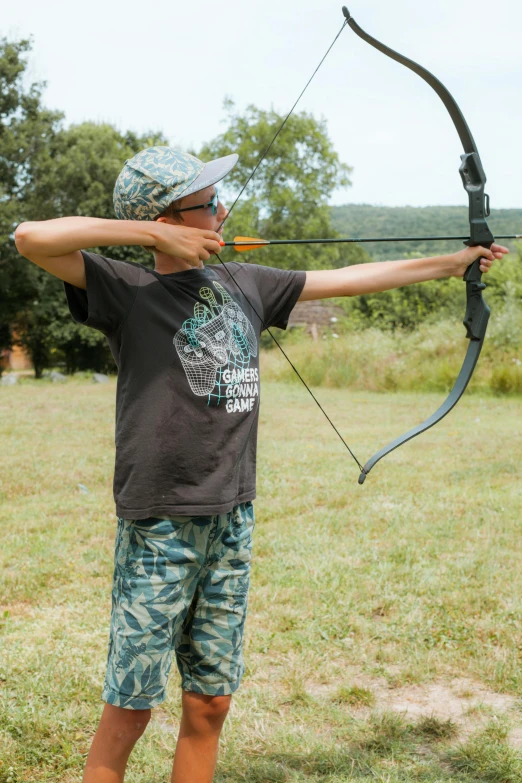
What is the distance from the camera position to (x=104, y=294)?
1.69m

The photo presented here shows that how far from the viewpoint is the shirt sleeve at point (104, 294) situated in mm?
1678

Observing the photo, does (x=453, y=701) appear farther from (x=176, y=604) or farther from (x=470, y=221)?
(x=470, y=221)

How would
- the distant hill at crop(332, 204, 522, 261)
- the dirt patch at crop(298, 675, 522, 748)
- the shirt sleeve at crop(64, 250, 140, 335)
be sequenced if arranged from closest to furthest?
the shirt sleeve at crop(64, 250, 140, 335), the dirt patch at crop(298, 675, 522, 748), the distant hill at crop(332, 204, 522, 261)

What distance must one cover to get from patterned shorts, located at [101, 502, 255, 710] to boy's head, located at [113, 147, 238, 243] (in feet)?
2.30

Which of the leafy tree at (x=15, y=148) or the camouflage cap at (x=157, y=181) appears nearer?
the camouflage cap at (x=157, y=181)

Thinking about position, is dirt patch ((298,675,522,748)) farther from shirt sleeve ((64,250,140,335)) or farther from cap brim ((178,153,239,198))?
cap brim ((178,153,239,198))

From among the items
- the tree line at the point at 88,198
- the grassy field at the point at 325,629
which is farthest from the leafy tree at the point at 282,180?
the grassy field at the point at 325,629

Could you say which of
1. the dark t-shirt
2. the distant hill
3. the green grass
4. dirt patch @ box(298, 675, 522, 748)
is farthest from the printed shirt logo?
the distant hill

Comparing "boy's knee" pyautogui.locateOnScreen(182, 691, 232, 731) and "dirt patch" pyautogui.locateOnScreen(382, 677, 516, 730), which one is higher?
"boy's knee" pyautogui.locateOnScreen(182, 691, 232, 731)

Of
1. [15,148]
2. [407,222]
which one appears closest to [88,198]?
[15,148]

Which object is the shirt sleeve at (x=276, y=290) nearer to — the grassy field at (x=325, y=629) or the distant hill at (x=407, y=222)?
the grassy field at (x=325, y=629)

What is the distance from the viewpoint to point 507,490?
17.7 feet

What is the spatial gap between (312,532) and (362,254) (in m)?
38.3

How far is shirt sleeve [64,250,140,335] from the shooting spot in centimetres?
168
